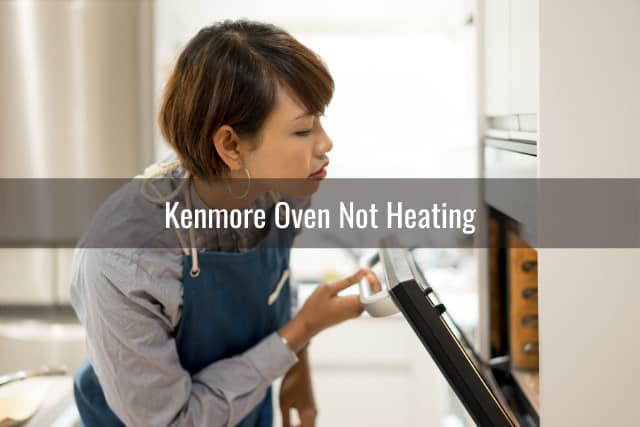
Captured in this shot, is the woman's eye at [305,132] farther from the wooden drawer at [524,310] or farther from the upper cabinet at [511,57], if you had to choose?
the wooden drawer at [524,310]

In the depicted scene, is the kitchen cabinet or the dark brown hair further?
the dark brown hair

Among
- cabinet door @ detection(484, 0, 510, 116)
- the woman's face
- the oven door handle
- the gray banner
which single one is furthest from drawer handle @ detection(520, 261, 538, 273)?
the woman's face

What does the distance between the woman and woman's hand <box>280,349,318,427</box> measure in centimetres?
20

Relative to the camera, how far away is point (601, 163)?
92 cm

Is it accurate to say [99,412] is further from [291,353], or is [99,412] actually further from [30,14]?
[30,14]

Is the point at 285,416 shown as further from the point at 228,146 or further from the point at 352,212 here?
the point at 352,212

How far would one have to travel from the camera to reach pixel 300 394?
5.00 ft

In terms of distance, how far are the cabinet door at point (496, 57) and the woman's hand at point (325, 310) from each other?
38 centimetres

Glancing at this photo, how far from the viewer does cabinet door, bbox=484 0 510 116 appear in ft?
4.12

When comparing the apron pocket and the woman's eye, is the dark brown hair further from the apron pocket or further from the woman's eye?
the apron pocket

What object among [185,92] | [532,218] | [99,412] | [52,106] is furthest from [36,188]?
[532,218]

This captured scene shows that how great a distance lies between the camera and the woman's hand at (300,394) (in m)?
1.51

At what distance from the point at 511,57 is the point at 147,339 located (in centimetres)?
71

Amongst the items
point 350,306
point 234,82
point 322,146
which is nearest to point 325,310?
point 350,306
